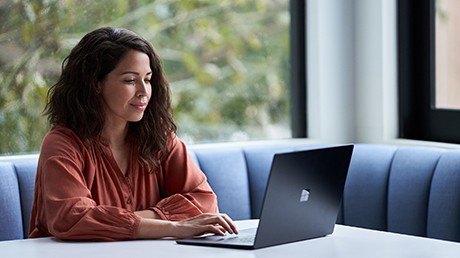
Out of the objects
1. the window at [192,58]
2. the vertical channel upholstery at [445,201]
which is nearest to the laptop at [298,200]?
the vertical channel upholstery at [445,201]

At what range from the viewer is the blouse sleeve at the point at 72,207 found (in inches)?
56.0

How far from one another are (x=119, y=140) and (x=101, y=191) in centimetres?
21

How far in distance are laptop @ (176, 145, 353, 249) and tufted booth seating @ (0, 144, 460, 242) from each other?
744 mm

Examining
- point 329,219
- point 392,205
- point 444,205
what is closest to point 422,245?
point 329,219

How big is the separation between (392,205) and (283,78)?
99 cm

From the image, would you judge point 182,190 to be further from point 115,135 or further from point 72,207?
point 72,207

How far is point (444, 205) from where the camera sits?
195cm

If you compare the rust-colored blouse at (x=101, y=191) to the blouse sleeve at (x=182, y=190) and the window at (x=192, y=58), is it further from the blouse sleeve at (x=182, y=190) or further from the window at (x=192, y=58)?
the window at (x=192, y=58)

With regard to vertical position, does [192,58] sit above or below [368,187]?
above

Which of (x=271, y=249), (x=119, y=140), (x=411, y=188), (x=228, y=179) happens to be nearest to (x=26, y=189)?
(x=119, y=140)

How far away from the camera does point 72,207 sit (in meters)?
1.46

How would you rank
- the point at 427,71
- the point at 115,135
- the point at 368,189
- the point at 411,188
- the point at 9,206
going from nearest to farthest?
the point at 115,135, the point at 9,206, the point at 411,188, the point at 368,189, the point at 427,71

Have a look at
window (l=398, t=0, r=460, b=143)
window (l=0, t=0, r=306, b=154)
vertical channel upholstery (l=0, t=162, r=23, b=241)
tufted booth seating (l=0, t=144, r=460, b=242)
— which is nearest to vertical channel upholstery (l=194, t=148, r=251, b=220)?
tufted booth seating (l=0, t=144, r=460, b=242)

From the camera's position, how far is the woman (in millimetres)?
1641
